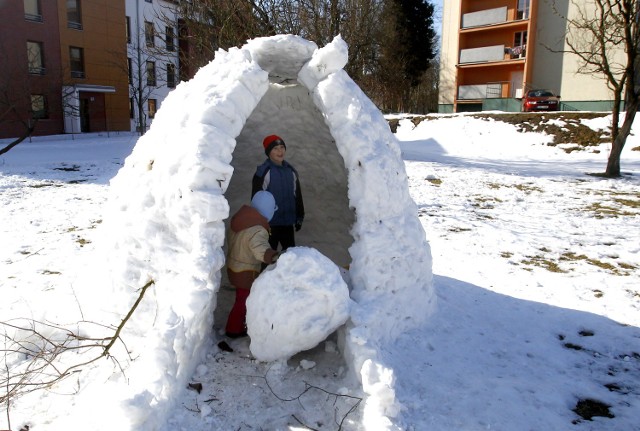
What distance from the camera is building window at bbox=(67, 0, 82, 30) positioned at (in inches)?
900

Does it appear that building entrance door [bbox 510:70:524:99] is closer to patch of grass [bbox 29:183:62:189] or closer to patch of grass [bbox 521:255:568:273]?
patch of grass [bbox 521:255:568:273]

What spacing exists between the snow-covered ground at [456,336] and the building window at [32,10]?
55.5ft

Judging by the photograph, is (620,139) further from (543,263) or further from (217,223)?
(217,223)

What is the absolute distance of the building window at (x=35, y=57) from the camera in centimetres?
2077

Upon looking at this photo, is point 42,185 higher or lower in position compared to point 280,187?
lower

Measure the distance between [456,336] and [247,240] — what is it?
179 cm

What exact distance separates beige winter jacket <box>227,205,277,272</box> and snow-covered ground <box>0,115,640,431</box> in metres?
0.54

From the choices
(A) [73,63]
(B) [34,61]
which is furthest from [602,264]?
(A) [73,63]

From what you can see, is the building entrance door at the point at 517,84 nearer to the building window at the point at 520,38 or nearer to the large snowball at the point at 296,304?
the building window at the point at 520,38

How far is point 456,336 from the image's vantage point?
3604mm

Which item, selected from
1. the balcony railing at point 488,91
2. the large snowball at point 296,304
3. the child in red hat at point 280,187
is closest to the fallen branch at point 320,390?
the large snowball at point 296,304

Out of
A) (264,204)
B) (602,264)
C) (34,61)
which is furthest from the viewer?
(34,61)

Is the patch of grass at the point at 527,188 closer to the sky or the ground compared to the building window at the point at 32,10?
closer to the ground

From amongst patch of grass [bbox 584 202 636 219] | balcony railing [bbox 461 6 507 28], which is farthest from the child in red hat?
balcony railing [bbox 461 6 507 28]
